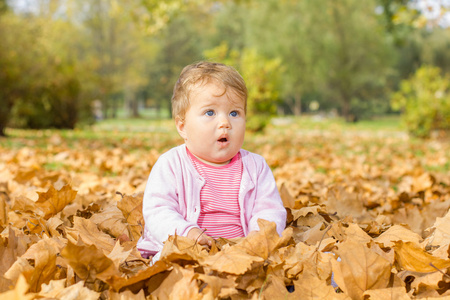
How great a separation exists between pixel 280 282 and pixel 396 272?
41cm

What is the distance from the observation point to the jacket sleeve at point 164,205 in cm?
159

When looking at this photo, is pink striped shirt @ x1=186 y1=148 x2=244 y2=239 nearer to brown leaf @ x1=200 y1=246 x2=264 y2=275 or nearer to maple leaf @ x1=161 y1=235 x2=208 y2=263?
maple leaf @ x1=161 y1=235 x2=208 y2=263

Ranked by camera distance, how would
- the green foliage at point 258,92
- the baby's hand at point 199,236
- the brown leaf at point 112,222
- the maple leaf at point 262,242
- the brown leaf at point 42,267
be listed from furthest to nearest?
the green foliage at point 258,92, the brown leaf at point 112,222, the baby's hand at point 199,236, the maple leaf at point 262,242, the brown leaf at point 42,267

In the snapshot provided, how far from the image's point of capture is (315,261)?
1.44 m

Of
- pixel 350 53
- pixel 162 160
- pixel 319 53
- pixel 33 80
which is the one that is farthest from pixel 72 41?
pixel 162 160

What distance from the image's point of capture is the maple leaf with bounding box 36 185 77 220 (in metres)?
2.04

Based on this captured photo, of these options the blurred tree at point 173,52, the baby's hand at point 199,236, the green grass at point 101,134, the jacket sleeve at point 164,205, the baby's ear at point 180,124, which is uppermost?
the blurred tree at point 173,52

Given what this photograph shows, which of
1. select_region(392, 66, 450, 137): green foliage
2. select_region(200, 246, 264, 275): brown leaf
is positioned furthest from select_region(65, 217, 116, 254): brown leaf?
select_region(392, 66, 450, 137): green foliage

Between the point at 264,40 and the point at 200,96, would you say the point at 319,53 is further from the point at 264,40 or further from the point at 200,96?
the point at 200,96

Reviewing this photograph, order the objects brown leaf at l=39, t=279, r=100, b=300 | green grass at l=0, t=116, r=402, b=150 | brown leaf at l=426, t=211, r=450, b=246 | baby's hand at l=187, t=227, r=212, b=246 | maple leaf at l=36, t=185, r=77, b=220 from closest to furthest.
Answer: brown leaf at l=39, t=279, r=100, b=300
baby's hand at l=187, t=227, r=212, b=246
brown leaf at l=426, t=211, r=450, b=246
maple leaf at l=36, t=185, r=77, b=220
green grass at l=0, t=116, r=402, b=150

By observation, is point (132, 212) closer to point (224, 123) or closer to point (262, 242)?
point (224, 123)

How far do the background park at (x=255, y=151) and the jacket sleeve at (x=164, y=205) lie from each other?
0.42 feet

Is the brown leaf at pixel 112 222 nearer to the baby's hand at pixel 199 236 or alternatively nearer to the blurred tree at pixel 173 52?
the baby's hand at pixel 199 236

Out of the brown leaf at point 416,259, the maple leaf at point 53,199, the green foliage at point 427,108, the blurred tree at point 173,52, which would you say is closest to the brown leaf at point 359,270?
the brown leaf at point 416,259
